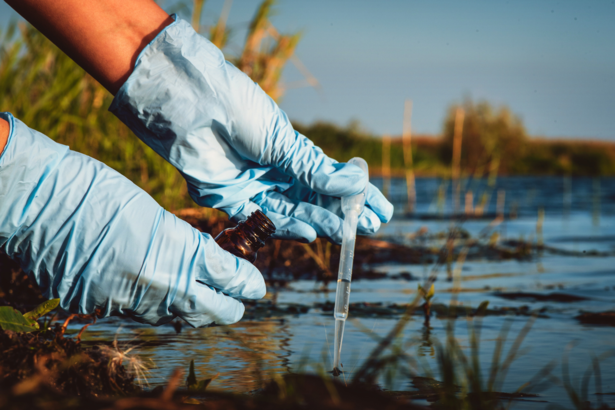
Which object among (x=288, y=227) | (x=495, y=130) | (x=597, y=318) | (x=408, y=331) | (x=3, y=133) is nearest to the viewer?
(x=3, y=133)

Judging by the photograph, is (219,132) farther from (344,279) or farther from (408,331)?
(408,331)

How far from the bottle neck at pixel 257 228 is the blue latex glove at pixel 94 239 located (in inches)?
3.9

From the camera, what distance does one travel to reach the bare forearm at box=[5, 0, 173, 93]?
1684mm

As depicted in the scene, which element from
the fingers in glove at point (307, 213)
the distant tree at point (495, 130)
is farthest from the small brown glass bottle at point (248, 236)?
the distant tree at point (495, 130)

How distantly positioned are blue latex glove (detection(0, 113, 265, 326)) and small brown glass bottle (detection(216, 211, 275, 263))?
64 millimetres

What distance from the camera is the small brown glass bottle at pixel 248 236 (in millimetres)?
1724

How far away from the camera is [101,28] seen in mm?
1707

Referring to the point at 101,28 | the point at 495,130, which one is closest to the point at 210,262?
the point at 101,28

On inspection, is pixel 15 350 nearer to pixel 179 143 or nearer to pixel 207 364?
pixel 207 364

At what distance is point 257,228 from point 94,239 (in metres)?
0.51

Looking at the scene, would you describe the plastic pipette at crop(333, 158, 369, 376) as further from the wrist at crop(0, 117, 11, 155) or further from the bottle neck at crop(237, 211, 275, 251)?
the wrist at crop(0, 117, 11, 155)

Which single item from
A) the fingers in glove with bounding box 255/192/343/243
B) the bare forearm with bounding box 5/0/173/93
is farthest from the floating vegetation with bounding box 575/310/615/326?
the bare forearm with bounding box 5/0/173/93

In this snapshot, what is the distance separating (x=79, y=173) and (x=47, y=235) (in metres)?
0.21

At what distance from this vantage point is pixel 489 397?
1.12 m
